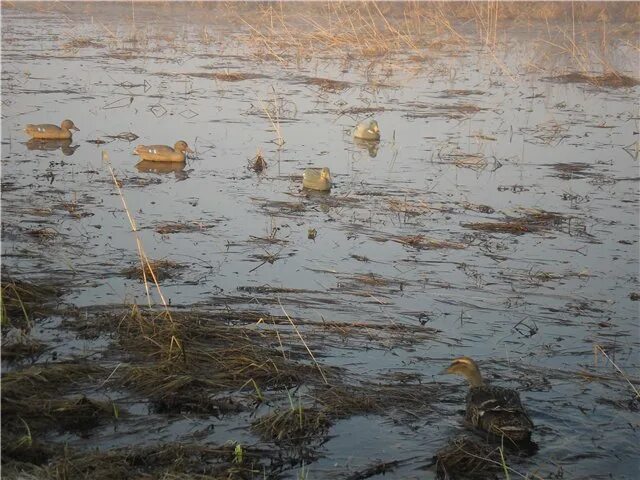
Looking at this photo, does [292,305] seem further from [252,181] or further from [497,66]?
[497,66]

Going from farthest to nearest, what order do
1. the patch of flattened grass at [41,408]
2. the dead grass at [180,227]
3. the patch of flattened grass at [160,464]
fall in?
the dead grass at [180,227], the patch of flattened grass at [41,408], the patch of flattened grass at [160,464]

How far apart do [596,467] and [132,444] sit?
2315mm

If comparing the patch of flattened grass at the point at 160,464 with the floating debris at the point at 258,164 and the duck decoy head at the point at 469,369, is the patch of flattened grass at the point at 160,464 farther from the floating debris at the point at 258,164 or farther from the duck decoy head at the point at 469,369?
the floating debris at the point at 258,164

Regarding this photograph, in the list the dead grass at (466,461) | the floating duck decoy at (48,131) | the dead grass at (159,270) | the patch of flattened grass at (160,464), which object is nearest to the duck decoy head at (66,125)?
the floating duck decoy at (48,131)

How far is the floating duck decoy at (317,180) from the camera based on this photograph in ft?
34.0

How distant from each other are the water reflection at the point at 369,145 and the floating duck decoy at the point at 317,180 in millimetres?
2022

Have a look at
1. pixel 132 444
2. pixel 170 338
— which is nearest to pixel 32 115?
pixel 170 338

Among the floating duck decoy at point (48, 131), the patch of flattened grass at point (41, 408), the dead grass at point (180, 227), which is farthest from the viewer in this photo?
the floating duck decoy at point (48, 131)

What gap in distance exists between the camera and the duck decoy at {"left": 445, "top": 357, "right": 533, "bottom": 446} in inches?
211

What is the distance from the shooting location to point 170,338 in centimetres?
631

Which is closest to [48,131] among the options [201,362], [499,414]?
[201,362]

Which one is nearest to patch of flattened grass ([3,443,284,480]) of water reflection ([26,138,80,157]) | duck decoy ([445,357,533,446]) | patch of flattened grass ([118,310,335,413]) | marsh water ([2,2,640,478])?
marsh water ([2,2,640,478])

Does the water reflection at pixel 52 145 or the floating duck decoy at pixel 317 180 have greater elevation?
the water reflection at pixel 52 145

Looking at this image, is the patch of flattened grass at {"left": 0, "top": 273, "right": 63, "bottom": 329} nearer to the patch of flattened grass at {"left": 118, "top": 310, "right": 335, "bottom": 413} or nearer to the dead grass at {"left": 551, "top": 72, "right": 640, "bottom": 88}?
the patch of flattened grass at {"left": 118, "top": 310, "right": 335, "bottom": 413}
